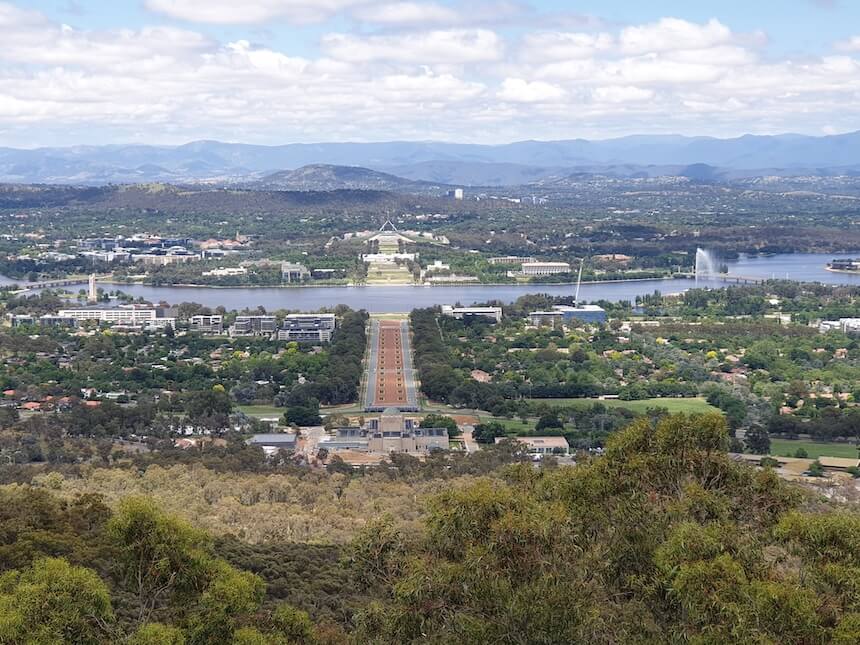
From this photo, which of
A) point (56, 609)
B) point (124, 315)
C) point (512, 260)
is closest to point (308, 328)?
point (124, 315)

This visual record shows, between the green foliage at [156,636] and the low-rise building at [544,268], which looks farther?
the low-rise building at [544,268]

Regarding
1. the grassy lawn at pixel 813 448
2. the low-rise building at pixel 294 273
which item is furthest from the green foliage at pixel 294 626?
the low-rise building at pixel 294 273

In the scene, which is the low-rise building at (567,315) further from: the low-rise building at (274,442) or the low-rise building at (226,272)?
the low-rise building at (226,272)

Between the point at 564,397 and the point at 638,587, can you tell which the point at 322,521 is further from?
the point at 564,397

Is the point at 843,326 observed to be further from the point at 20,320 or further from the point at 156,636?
the point at 156,636

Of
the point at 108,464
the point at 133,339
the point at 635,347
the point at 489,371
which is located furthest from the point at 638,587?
the point at 133,339

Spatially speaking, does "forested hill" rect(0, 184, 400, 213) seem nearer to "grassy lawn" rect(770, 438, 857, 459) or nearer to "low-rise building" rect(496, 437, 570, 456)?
"low-rise building" rect(496, 437, 570, 456)
